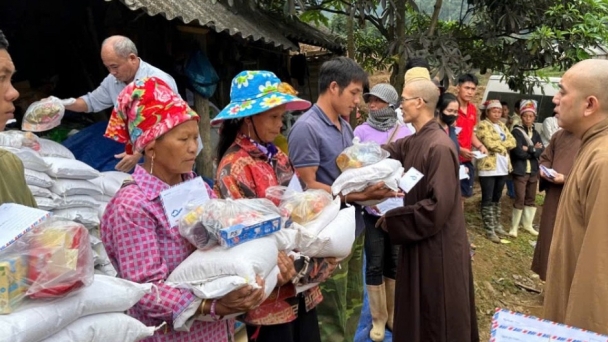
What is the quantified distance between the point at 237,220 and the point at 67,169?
5.83 ft

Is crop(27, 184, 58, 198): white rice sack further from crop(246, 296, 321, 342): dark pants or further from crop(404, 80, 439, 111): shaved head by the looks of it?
crop(404, 80, 439, 111): shaved head

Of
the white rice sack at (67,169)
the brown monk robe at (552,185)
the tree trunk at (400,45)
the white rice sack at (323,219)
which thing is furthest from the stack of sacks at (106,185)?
the tree trunk at (400,45)

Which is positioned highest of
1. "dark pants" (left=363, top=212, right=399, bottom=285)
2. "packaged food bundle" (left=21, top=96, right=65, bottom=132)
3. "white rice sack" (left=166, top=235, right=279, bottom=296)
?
"packaged food bundle" (left=21, top=96, right=65, bottom=132)

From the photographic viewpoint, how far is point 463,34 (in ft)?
26.2

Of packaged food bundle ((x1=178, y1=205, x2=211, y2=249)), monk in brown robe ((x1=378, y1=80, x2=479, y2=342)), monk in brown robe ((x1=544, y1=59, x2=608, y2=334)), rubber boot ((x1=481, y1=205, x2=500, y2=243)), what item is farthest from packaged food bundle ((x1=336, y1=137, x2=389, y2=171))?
rubber boot ((x1=481, y1=205, x2=500, y2=243))

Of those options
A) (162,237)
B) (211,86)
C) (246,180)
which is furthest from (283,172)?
(211,86)

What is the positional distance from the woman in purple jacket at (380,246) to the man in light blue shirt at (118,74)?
1.75 meters

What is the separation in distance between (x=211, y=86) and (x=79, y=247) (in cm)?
400

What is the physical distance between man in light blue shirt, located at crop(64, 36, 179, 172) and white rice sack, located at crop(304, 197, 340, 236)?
1698 millimetres

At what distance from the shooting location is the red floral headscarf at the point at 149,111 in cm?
172

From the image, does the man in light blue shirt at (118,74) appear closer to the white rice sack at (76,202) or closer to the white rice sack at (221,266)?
the white rice sack at (76,202)

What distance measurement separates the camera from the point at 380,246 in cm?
380

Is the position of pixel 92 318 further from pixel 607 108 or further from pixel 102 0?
pixel 102 0

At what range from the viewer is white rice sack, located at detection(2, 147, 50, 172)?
2.68 metres
